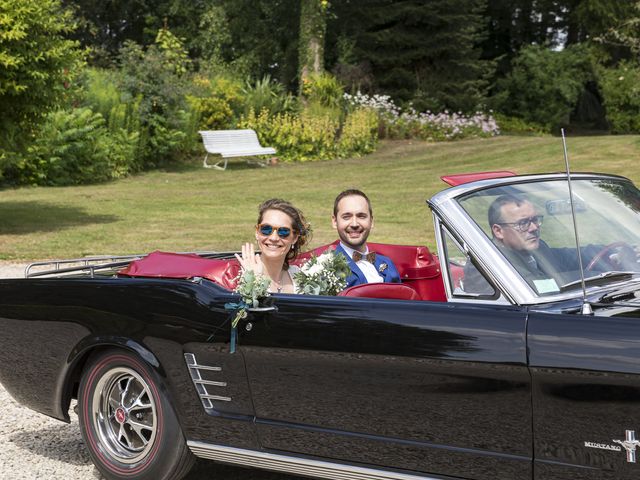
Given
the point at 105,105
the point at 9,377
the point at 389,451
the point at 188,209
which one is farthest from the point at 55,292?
the point at 105,105

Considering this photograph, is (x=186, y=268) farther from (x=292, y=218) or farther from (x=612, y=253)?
(x=612, y=253)

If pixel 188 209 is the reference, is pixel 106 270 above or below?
above

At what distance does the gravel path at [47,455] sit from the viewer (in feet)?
15.4

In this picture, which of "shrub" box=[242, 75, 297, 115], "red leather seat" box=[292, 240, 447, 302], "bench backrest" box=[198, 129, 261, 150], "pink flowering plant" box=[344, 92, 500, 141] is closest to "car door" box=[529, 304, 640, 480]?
"red leather seat" box=[292, 240, 447, 302]

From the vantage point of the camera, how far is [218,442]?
4109 mm

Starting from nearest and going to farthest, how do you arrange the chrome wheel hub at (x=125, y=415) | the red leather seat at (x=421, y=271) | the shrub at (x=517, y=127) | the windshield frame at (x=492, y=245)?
the windshield frame at (x=492, y=245) < the chrome wheel hub at (x=125, y=415) < the red leather seat at (x=421, y=271) < the shrub at (x=517, y=127)

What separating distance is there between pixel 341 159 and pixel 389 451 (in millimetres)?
21141

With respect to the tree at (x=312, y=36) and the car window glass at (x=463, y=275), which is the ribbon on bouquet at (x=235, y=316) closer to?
the car window glass at (x=463, y=275)

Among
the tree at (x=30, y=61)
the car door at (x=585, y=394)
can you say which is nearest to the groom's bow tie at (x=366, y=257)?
the car door at (x=585, y=394)

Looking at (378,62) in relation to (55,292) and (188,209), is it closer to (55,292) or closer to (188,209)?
(188,209)

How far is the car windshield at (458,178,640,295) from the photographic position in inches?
146

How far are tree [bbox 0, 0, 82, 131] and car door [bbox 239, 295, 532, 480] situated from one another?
9942 millimetres

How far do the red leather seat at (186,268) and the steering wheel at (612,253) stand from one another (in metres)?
1.50

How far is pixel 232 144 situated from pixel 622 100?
15.4 meters
